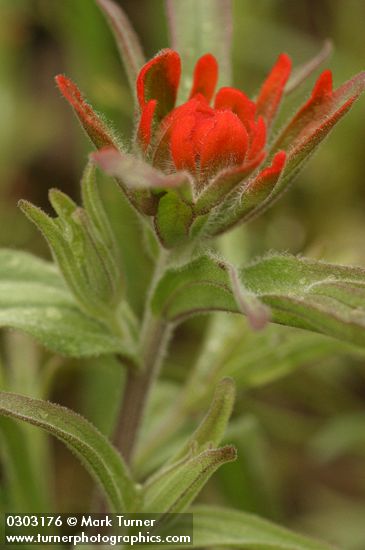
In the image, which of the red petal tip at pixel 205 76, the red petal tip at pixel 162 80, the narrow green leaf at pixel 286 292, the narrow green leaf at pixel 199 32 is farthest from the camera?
the narrow green leaf at pixel 199 32

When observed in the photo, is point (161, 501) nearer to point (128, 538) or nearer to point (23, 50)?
point (128, 538)

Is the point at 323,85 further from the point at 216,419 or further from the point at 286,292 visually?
the point at 216,419

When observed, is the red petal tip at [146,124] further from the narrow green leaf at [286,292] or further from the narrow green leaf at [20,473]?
the narrow green leaf at [20,473]

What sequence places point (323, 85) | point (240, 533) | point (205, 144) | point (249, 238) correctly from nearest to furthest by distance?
point (205, 144)
point (323, 85)
point (240, 533)
point (249, 238)

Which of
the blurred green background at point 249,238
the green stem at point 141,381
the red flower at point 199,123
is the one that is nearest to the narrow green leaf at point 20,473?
the blurred green background at point 249,238

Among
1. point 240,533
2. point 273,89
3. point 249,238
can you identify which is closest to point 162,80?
point 273,89

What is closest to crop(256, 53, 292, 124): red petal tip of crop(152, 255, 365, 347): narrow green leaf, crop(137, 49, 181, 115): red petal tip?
crop(137, 49, 181, 115): red petal tip

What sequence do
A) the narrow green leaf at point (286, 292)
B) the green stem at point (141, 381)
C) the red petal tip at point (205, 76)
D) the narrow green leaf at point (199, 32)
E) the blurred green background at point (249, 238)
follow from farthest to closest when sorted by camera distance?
the blurred green background at point (249, 238)
the narrow green leaf at point (199, 32)
the green stem at point (141, 381)
the red petal tip at point (205, 76)
the narrow green leaf at point (286, 292)

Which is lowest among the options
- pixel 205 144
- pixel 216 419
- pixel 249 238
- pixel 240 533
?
pixel 240 533
